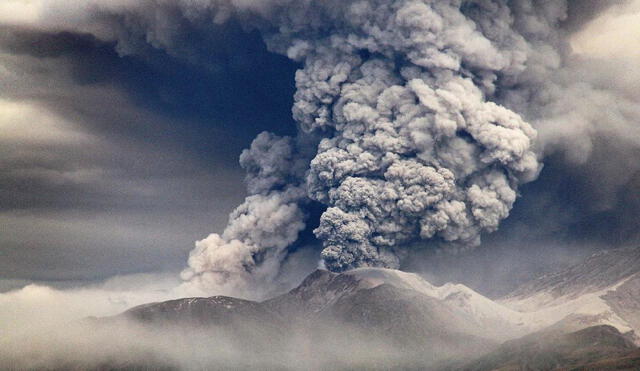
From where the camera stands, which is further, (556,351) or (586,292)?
(586,292)

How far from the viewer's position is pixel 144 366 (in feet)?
378

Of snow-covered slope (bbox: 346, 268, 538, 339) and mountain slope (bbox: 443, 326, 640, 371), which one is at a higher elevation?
snow-covered slope (bbox: 346, 268, 538, 339)

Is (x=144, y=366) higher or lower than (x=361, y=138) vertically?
lower

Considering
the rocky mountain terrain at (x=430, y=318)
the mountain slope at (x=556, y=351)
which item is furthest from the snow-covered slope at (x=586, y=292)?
the mountain slope at (x=556, y=351)

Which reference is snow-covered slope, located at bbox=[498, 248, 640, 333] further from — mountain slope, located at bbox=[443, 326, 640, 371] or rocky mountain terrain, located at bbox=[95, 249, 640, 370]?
mountain slope, located at bbox=[443, 326, 640, 371]

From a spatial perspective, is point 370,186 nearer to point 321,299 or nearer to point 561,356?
point 561,356

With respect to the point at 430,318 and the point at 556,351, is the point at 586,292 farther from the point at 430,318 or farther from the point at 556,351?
the point at 430,318

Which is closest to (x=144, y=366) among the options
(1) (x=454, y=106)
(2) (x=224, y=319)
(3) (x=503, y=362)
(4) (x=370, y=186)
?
→ (2) (x=224, y=319)

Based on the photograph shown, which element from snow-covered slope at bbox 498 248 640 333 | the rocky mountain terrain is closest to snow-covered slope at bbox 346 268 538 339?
the rocky mountain terrain

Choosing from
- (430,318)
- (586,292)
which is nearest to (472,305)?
(430,318)

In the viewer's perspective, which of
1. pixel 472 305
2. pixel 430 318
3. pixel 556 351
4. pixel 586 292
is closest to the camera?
pixel 556 351

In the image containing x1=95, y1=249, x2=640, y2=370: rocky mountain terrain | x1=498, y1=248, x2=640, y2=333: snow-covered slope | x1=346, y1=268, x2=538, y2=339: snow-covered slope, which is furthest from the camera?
x1=498, y1=248, x2=640, y2=333: snow-covered slope

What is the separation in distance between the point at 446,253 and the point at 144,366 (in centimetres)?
6308

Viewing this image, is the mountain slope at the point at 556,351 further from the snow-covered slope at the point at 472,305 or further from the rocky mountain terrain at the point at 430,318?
the snow-covered slope at the point at 472,305
